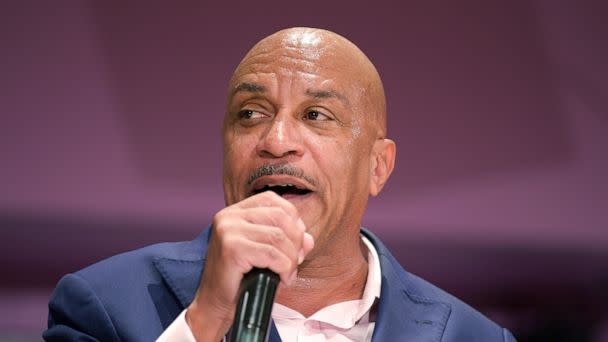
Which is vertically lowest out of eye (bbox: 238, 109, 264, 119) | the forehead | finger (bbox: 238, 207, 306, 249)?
finger (bbox: 238, 207, 306, 249)

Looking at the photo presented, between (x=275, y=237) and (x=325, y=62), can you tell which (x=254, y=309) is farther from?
(x=325, y=62)

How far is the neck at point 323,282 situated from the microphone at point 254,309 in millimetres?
720

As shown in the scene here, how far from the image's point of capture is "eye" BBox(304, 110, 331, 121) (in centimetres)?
179

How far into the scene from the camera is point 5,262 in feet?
7.69

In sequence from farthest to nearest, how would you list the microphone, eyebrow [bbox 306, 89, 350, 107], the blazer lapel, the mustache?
the blazer lapel < eyebrow [bbox 306, 89, 350, 107] < the mustache < the microphone

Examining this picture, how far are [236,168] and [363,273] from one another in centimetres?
45

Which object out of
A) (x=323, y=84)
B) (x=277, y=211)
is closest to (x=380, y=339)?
(x=323, y=84)

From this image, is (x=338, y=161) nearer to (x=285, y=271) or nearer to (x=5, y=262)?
(x=285, y=271)

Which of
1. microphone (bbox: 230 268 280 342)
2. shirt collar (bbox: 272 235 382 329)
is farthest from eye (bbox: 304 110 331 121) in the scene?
microphone (bbox: 230 268 280 342)

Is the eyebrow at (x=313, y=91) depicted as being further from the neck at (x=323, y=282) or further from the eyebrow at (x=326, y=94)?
the neck at (x=323, y=282)

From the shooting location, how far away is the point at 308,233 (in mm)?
1712

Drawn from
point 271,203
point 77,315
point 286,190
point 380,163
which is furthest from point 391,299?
point 271,203

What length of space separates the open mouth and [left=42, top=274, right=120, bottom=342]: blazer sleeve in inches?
14.0

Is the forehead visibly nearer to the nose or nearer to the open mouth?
the nose
